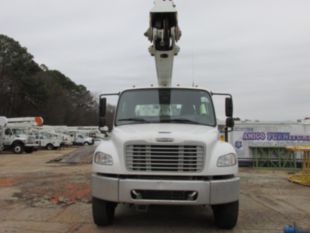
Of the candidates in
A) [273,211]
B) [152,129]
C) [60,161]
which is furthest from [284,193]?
[60,161]

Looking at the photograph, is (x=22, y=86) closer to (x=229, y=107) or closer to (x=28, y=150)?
(x=28, y=150)

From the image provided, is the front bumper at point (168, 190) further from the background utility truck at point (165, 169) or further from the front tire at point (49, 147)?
the front tire at point (49, 147)

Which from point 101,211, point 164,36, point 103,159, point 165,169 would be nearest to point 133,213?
point 101,211

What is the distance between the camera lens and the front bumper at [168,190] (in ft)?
19.5

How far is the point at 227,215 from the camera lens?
253 inches

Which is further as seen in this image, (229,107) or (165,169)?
(229,107)

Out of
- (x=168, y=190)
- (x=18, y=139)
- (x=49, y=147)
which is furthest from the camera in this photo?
(x=49, y=147)

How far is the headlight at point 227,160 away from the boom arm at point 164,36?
10.4 feet

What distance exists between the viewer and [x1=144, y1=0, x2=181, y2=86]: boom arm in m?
7.92

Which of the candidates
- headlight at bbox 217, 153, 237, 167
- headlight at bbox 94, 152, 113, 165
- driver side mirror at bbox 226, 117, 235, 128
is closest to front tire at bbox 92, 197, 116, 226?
headlight at bbox 94, 152, 113, 165

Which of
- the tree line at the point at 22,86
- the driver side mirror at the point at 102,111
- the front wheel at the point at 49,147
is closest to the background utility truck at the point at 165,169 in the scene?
the driver side mirror at the point at 102,111

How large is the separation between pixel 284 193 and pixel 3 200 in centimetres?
736

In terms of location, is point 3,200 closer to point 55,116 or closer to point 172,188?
point 172,188

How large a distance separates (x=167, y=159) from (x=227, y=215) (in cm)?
139
